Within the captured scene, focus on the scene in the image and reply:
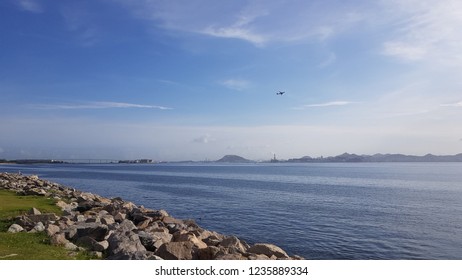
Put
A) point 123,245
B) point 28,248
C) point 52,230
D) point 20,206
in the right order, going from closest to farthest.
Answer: point 28,248 → point 123,245 → point 52,230 → point 20,206

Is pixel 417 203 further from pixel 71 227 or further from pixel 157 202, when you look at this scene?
pixel 71 227

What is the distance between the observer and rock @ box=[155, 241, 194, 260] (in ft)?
47.5

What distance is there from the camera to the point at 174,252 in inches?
574

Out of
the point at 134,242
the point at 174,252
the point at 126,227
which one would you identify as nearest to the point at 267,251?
the point at 174,252

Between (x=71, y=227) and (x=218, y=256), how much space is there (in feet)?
23.2

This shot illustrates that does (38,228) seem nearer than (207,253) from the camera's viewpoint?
No

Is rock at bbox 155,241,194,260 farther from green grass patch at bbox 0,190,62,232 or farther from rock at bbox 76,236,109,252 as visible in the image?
green grass patch at bbox 0,190,62,232

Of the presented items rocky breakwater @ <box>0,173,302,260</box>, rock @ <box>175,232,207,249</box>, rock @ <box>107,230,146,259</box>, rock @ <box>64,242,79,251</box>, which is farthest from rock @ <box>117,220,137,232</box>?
rock @ <box>64,242,79,251</box>

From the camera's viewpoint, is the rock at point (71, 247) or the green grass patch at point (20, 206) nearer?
the rock at point (71, 247)

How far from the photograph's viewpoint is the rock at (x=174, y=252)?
47.5 feet

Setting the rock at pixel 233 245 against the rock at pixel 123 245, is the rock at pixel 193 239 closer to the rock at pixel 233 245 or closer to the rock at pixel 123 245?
the rock at pixel 233 245

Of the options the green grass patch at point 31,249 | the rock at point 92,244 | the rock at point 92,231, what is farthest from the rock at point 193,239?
the green grass patch at point 31,249

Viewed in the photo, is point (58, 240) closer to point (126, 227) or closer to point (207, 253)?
point (126, 227)
